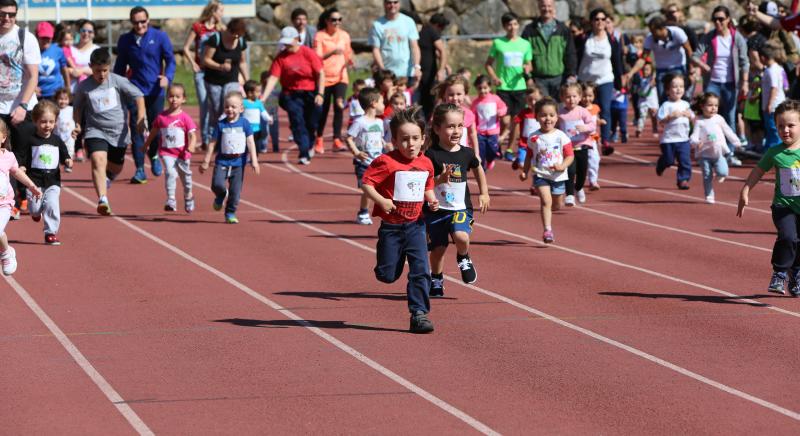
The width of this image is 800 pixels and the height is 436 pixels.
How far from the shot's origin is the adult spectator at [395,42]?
73.2 feet

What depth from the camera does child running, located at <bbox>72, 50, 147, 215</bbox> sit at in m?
16.5

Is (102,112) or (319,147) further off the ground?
(102,112)

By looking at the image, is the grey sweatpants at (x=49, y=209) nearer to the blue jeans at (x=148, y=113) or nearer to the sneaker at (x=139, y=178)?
the blue jeans at (x=148, y=113)

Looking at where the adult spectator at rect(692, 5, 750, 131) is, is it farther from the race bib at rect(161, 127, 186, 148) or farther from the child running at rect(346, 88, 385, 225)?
the race bib at rect(161, 127, 186, 148)

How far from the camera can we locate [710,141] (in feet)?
58.8

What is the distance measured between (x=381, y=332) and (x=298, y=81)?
12084mm

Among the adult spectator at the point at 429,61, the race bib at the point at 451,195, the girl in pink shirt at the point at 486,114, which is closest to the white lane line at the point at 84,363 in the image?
the race bib at the point at 451,195

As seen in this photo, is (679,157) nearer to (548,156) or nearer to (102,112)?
(548,156)

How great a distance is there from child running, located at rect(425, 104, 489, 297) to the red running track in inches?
13.4

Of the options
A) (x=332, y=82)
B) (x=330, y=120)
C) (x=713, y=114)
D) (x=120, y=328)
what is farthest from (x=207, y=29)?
(x=120, y=328)

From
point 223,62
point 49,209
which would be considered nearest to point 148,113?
point 223,62

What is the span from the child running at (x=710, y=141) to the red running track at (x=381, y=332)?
4.26 feet

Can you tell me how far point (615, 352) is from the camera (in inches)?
376

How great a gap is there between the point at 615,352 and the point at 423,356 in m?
1.22
